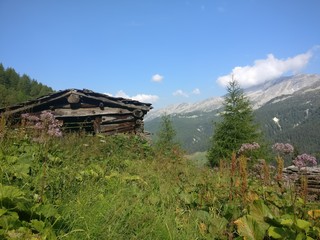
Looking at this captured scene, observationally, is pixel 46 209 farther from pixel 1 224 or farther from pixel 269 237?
pixel 269 237

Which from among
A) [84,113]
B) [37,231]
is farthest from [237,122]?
[37,231]

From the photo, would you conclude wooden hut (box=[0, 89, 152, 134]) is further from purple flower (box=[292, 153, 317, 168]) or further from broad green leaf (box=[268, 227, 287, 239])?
broad green leaf (box=[268, 227, 287, 239])

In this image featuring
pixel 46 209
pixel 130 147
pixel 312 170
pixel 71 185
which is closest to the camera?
pixel 46 209

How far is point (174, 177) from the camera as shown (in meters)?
6.54

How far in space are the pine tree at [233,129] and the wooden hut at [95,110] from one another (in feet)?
26.8

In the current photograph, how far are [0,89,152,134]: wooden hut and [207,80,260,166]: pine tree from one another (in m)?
8.17

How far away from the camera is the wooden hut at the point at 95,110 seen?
16.3m

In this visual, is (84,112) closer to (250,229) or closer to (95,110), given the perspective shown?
(95,110)

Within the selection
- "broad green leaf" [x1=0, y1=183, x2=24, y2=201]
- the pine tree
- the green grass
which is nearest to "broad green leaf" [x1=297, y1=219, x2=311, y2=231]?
the green grass

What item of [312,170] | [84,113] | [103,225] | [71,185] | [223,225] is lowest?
[312,170]

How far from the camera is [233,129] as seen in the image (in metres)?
24.3

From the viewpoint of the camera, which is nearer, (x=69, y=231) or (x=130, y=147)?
(x=69, y=231)

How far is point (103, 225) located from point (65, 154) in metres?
3.48

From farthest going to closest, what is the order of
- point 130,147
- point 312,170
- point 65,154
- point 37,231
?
point 130,147 → point 312,170 → point 65,154 → point 37,231
